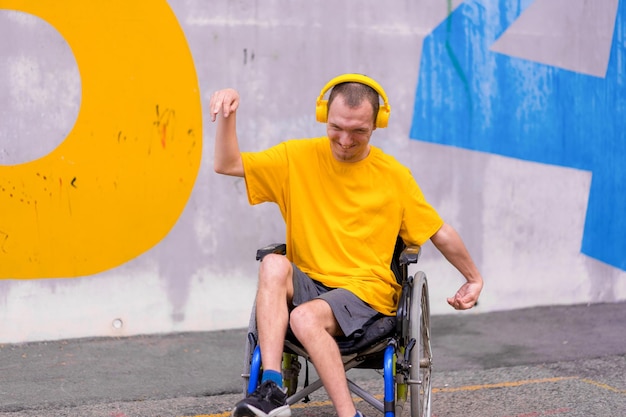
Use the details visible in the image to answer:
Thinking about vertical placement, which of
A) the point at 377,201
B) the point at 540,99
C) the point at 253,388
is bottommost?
the point at 253,388

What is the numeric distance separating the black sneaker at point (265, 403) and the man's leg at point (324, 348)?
0.21 m

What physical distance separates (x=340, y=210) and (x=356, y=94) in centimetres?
53

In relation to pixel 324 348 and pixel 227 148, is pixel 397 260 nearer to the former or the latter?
pixel 324 348

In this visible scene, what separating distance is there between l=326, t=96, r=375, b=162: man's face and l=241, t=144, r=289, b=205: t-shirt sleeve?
0.84 ft

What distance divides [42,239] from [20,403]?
1.53 m

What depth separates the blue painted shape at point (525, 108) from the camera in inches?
273

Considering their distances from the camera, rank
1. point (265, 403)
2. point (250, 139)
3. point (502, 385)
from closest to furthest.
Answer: point (265, 403) < point (502, 385) < point (250, 139)

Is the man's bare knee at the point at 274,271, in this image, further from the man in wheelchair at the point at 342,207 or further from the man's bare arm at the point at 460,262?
the man's bare arm at the point at 460,262

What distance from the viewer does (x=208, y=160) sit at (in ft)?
20.9

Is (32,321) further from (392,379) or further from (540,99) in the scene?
(540,99)

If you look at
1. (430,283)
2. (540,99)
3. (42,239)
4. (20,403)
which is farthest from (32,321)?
(540,99)

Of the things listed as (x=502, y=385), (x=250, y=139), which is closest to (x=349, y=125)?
(x=502, y=385)

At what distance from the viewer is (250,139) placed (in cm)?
647

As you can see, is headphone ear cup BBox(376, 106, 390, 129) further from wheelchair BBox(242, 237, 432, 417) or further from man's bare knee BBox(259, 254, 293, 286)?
man's bare knee BBox(259, 254, 293, 286)
